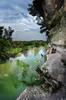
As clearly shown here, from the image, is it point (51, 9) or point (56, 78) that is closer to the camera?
point (56, 78)

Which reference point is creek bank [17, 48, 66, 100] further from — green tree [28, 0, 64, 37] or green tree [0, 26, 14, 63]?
green tree [0, 26, 14, 63]

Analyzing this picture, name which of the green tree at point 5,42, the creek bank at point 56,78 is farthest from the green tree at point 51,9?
the green tree at point 5,42

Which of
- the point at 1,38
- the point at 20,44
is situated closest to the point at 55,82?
the point at 1,38

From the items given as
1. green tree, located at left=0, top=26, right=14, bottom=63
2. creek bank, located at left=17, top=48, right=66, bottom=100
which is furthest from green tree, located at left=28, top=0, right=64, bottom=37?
green tree, located at left=0, top=26, right=14, bottom=63

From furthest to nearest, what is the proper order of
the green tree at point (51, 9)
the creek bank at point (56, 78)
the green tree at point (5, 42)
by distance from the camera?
the green tree at point (5, 42) → the green tree at point (51, 9) → the creek bank at point (56, 78)

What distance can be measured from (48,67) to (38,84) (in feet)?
1.97

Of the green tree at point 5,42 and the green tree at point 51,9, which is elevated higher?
the green tree at point 51,9

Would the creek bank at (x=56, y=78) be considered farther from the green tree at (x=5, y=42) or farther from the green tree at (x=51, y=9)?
the green tree at (x=5, y=42)

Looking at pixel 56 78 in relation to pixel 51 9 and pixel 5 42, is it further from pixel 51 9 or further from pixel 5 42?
pixel 5 42

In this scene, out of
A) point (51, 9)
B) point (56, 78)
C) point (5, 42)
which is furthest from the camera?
point (5, 42)

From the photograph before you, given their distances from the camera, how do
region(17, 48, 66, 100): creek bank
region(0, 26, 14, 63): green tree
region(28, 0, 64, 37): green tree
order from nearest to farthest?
region(17, 48, 66, 100): creek bank → region(28, 0, 64, 37): green tree → region(0, 26, 14, 63): green tree

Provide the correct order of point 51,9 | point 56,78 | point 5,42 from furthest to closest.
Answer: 1. point 5,42
2. point 51,9
3. point 56,78

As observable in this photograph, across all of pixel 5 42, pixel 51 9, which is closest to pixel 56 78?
pixel 51 9

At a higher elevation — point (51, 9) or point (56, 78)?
point (51, 9)
